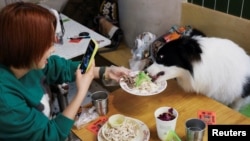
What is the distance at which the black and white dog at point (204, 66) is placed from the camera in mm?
1471

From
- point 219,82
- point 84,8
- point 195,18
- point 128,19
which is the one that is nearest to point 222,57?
point 219,82

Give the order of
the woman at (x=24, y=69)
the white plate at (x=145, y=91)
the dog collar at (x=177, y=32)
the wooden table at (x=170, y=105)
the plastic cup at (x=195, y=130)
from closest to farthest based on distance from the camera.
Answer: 1. the woman at (x=24, y=69)
2. the plastic cup at (x=195, y=130)
3. the wooden table at (x=170, y=105)
4. the white plate at (x=145, y=91)
5. the dog collar at (x=177, y=32)

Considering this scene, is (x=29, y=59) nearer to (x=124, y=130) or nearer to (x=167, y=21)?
(x=124, y=130)

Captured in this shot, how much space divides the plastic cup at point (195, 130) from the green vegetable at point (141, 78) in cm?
35

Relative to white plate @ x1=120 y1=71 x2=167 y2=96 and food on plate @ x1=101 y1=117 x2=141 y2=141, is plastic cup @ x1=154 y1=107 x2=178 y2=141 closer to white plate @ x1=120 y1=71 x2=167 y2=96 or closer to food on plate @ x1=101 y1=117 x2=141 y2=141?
food on plate @ x1=101 y1=117 x2=141 y2=141

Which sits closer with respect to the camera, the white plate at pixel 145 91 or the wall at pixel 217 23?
the white plate at pixel 145 91

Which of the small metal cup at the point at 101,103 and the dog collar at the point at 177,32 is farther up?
the dog collar at the point at 177,32

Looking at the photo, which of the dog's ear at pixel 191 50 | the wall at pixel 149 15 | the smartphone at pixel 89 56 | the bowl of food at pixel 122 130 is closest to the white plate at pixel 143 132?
the bowl of food at pixel 122 130

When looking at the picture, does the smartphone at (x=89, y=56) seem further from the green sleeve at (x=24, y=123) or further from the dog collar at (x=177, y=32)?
the dog collar at (x=177, y=32)

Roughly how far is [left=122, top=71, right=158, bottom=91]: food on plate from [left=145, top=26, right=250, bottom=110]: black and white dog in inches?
2.1

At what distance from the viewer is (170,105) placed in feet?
4.46

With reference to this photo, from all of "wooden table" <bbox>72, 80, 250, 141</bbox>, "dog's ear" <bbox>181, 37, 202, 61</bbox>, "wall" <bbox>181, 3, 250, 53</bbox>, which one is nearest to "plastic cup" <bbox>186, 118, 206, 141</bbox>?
"wooden table" <bbox>72, 80, 250, 141</bbox>

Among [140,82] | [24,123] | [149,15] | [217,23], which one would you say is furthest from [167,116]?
[149,15]

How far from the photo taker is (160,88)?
1.37m
